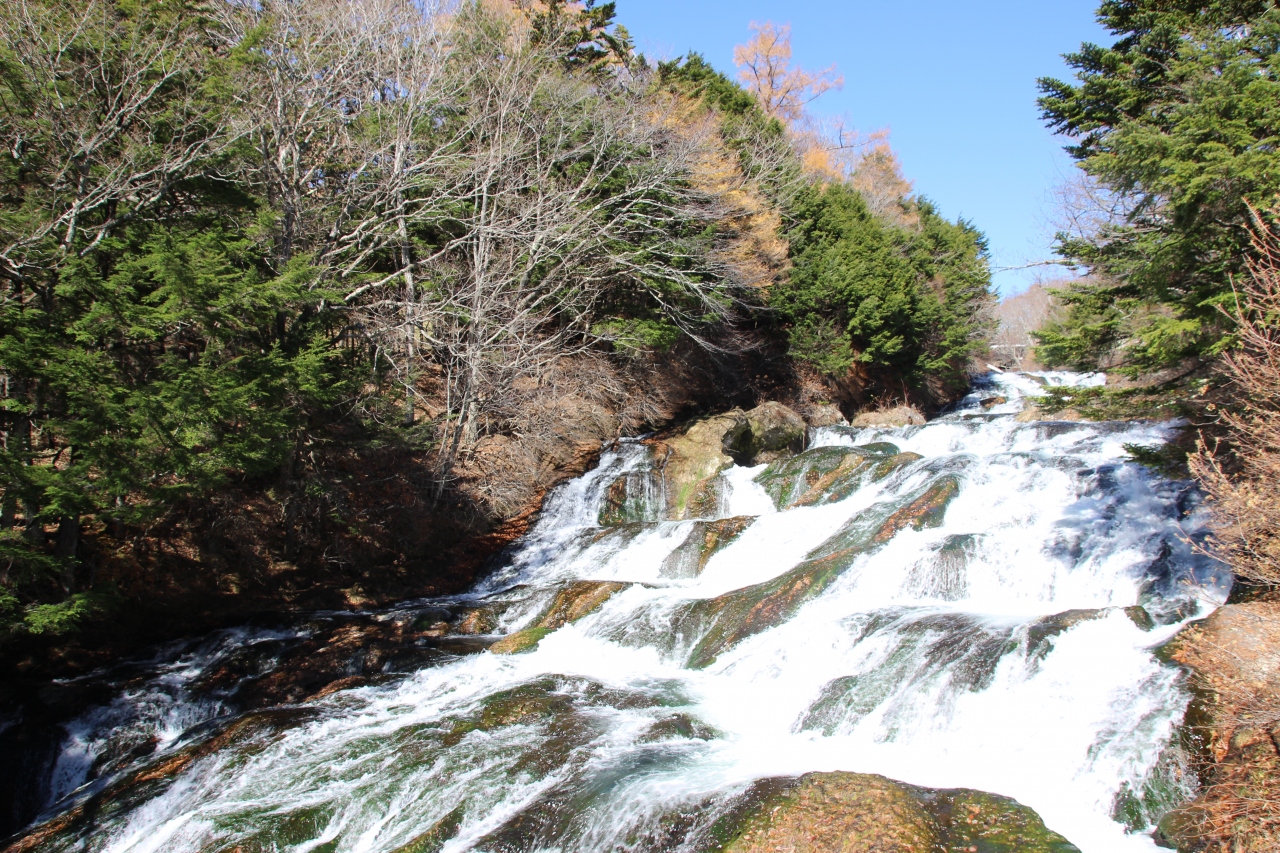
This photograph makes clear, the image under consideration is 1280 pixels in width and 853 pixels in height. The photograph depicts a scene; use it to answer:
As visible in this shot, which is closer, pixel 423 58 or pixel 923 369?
pixel 423 58

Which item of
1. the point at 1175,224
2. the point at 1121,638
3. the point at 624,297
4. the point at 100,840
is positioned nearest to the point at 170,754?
the point at 100,840

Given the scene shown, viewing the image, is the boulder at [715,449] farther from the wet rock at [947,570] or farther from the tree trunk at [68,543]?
the tree trunk at [68,543]

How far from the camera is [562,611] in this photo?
34.6 feet

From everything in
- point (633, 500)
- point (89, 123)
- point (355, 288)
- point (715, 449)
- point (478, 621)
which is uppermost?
point (89, 123)

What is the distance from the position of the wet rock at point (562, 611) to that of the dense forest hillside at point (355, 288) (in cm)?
379

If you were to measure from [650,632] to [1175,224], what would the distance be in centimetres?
732

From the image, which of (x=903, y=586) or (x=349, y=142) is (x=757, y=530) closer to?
A: (x=903, y=586)

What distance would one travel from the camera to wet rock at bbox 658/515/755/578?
39.2ft

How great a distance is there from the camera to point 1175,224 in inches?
289

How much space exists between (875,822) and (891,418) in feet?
68.9

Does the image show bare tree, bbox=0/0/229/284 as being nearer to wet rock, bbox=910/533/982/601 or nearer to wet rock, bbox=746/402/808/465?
wet rock, bbox=910/533/982/601

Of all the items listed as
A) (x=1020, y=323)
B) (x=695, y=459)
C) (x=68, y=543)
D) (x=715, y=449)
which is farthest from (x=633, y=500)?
(x=1020, y=323)

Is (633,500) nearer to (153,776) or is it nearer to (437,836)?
(153,776)

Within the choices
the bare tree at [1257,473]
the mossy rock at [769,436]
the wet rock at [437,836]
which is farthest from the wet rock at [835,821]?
the mossy rock at [769,436]
